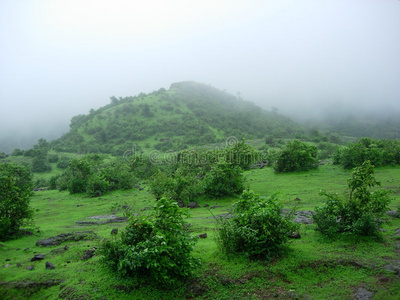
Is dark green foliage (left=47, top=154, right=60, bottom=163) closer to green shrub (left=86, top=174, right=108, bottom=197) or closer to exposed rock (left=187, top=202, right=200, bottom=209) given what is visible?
green shrub (left=86, top=174, right=108, bottom=197)

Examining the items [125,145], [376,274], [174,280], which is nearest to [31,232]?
[174,280]

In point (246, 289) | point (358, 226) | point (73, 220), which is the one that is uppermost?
point (358, 226)

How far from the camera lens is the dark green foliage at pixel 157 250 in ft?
21.2

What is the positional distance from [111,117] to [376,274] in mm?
100220

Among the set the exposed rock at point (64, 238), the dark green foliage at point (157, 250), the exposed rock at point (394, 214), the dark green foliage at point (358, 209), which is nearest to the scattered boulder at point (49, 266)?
the dark green foliage at point (157, 250)

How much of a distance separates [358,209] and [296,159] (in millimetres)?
19384

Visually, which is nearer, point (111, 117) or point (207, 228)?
point (207, 228)

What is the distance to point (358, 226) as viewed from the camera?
8648 mm

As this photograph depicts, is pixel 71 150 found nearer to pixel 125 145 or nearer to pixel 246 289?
pixel 125 145

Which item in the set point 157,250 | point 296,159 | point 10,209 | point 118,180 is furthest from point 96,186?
point 157,250

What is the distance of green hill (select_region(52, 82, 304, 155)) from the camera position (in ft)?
271

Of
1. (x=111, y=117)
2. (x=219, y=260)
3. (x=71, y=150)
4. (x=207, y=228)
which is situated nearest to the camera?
(x=219, y=260)

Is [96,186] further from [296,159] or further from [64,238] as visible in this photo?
[296,159]

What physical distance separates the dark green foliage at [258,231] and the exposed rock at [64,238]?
22.0ft
